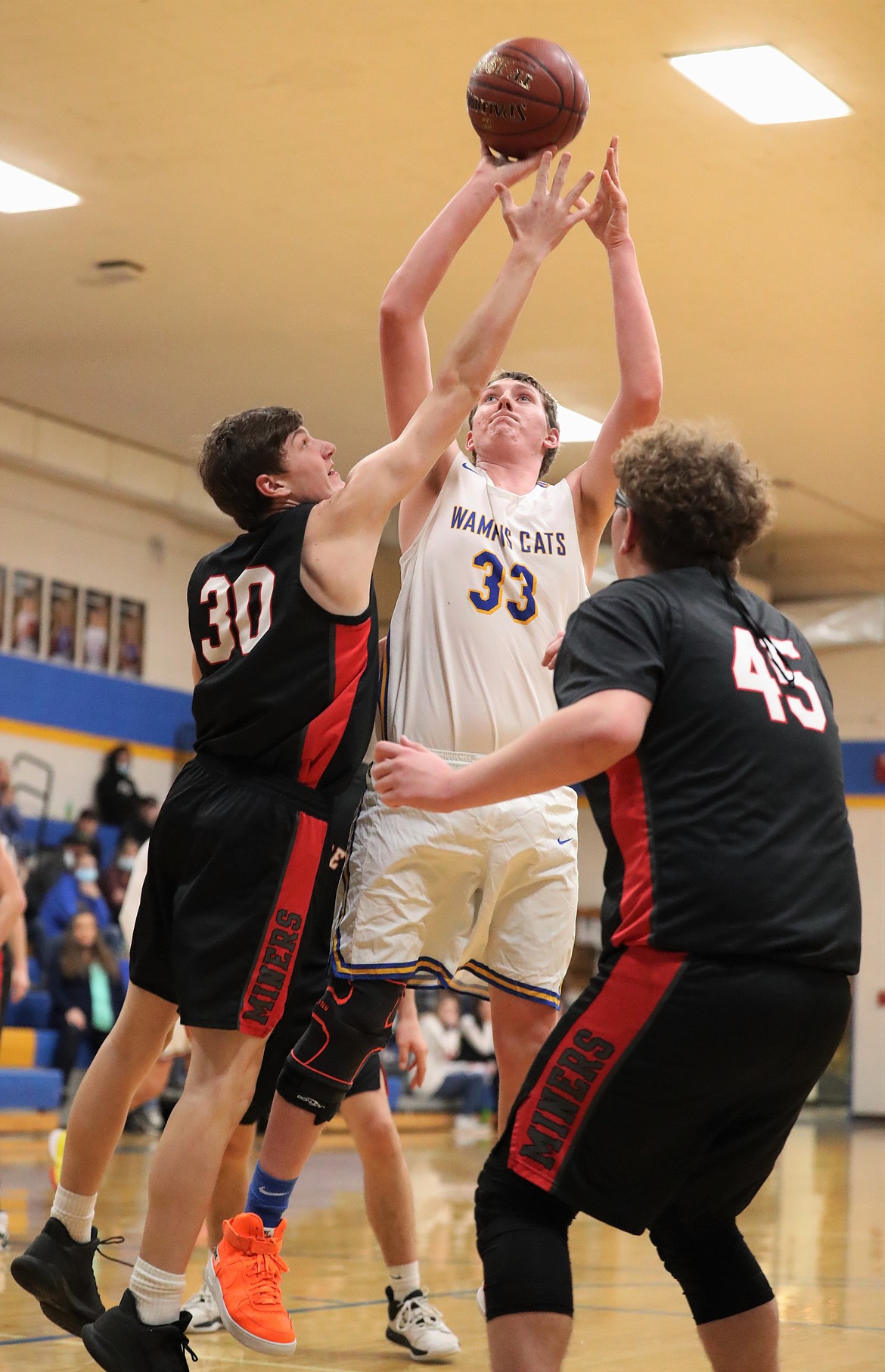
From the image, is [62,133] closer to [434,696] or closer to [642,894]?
[434,696]

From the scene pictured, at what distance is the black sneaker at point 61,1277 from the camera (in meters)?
3.34

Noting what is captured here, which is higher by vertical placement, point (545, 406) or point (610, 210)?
point (610, 210)

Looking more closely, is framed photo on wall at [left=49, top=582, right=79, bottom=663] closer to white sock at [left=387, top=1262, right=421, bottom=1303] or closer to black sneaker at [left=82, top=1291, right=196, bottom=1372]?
white sock at [left=387, top=1262, right=421, bottom=1303]

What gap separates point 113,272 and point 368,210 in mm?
1997

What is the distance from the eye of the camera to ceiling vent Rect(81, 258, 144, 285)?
10.2 m

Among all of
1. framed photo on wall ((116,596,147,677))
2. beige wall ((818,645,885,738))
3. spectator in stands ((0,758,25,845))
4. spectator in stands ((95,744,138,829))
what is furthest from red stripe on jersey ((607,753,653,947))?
beige wall ((818,645,885,738))

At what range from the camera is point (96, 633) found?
1438 centimetres

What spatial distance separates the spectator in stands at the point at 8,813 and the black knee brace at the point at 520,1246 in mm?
10324

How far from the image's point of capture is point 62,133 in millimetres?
8570

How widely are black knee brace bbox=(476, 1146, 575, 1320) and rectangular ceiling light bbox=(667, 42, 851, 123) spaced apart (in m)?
6.29

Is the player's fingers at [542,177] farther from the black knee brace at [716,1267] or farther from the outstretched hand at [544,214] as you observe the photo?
the black knee brace at [716,1267]

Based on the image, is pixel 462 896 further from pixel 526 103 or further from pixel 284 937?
pixel 526 103

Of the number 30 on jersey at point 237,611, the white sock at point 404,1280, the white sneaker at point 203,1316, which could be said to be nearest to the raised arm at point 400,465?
the number 30 on jersey at point 237,611

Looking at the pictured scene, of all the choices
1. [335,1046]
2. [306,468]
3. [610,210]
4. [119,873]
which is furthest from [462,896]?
[119,873]
